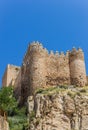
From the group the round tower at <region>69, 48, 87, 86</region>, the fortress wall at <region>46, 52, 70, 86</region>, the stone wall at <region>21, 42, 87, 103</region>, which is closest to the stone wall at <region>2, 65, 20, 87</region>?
the stone wall at <region>21, 42, 87, 103</region>

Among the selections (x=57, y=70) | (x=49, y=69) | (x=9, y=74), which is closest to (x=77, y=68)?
(x=57, y=70)

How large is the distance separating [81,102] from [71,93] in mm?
1170

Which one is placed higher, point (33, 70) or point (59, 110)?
point (33, 70)

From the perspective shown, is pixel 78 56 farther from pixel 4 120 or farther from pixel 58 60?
pixel 4 120

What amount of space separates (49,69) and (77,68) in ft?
8.39

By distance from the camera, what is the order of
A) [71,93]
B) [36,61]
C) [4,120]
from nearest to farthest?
[4,120] < [71,93] < [36,61]

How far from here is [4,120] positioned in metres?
14.0

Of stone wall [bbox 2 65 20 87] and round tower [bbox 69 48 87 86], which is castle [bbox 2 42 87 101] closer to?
round tower [bbox 69 48 87 86]

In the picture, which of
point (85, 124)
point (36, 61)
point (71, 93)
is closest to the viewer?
point (85, 124)

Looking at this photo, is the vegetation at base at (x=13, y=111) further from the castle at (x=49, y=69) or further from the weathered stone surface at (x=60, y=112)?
the castle at (x=49, y=69)

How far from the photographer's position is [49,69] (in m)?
31.6

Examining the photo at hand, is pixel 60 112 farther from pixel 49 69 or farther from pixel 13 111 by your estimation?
pixel 49 69

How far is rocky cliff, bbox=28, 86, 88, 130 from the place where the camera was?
25.3 m

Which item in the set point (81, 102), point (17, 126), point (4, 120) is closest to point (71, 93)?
point (81, 102)
